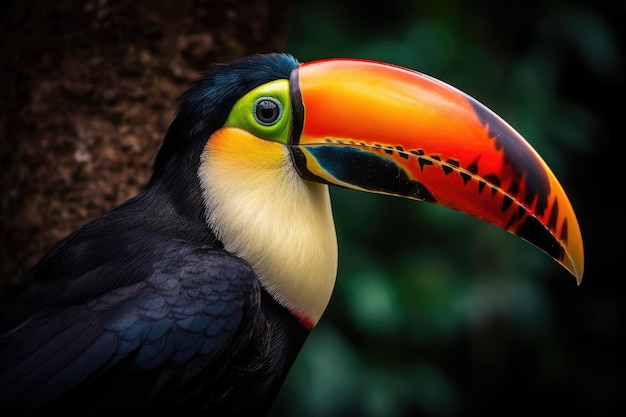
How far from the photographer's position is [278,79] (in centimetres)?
145

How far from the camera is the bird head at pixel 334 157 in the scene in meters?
1.38

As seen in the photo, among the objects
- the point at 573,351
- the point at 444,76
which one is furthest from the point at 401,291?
the point at 573,351

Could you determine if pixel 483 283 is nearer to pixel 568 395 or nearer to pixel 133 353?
pixel 568 395

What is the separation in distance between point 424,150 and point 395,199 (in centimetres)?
147

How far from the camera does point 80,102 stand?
188 centimetres

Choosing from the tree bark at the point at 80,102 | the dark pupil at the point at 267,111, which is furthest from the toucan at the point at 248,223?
the tree bark at the point at 80,102

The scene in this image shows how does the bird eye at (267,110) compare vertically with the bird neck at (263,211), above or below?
above

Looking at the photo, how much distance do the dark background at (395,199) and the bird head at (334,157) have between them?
0.50 metres

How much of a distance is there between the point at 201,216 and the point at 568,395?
8.49 ft

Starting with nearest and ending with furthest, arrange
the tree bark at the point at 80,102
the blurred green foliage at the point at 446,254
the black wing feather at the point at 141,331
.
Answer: the black wing feather at the point at 141,331
the tree bark at the point at 80,102
the blurred green foliage at the point at 446,254

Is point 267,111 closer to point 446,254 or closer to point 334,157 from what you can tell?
point 334,157

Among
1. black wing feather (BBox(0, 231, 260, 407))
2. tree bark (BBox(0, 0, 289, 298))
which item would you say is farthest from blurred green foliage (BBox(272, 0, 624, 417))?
black wing feather (BBox(0, 231, 260, 407))

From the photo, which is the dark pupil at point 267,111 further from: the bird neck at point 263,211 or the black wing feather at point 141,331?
the black wing feather at point 141,331

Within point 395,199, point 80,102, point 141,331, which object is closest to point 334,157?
point 141,331
